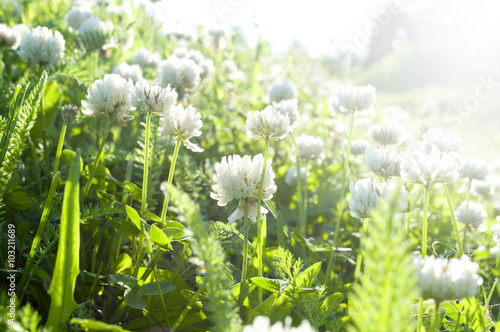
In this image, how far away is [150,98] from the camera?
1.08 metres

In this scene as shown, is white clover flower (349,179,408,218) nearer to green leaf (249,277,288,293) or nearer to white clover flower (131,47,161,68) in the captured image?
green leaf (249,277,288,293)

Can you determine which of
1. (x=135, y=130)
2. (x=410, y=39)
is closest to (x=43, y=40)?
(x=135, y=130)

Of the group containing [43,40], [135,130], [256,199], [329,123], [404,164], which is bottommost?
[256,199]

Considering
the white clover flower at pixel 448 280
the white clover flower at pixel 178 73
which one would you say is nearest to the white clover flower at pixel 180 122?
the white clover flower at pixel 448 280

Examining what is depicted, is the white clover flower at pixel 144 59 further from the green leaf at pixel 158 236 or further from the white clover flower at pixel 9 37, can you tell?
the green leaf at pixel 158 236

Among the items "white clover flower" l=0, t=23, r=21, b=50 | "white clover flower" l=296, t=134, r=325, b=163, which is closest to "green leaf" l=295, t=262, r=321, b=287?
"white clover flower" l=296, t=134, r=325, b=163

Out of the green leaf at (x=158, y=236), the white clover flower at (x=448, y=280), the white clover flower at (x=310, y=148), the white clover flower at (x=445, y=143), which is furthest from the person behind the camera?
the white clover flower at (x=310, y=148)

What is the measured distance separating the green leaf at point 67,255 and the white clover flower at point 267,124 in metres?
0.49

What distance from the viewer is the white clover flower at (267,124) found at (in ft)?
3.58

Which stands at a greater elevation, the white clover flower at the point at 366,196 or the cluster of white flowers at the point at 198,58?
the cluster of white flowers at the point at 198,58

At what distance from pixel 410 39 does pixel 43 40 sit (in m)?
21.0

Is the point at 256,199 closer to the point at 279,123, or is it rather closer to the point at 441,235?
the point at 279,123

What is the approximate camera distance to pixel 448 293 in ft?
2.39

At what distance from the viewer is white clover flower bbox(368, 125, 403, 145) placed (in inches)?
66.8
